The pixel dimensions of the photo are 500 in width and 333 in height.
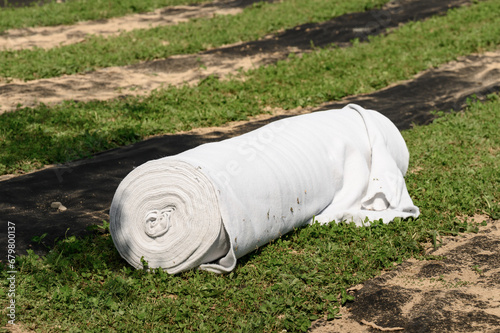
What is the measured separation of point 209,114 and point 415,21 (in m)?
9.22

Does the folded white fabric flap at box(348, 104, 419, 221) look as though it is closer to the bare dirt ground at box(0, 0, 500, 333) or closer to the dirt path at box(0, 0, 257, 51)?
the bare dirt ground at box(0, 0, 500, 333)

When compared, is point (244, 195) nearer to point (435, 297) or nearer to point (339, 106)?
point (435, 297)

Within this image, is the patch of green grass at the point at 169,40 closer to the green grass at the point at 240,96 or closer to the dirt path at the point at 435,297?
the green grass at the point at 240,96

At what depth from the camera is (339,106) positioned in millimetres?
11195

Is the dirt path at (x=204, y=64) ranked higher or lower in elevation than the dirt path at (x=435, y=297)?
higher

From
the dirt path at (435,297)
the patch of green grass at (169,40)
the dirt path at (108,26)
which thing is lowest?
the dirt path at (435,297)

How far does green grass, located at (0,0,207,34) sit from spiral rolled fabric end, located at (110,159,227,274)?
11.3 meters

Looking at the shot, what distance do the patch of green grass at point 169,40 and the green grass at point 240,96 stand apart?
6.88ft

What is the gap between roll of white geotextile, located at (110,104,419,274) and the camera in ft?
17.6

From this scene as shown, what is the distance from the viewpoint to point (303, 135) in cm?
646

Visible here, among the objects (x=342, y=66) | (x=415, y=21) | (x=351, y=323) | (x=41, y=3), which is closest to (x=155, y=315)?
(x=351, y=323)

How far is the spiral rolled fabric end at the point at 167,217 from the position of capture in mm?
5320

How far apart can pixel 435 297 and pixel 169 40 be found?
36.7 ft

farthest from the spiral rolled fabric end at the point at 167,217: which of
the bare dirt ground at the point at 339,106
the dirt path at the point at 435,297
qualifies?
the dirt path at the point at 435,297
